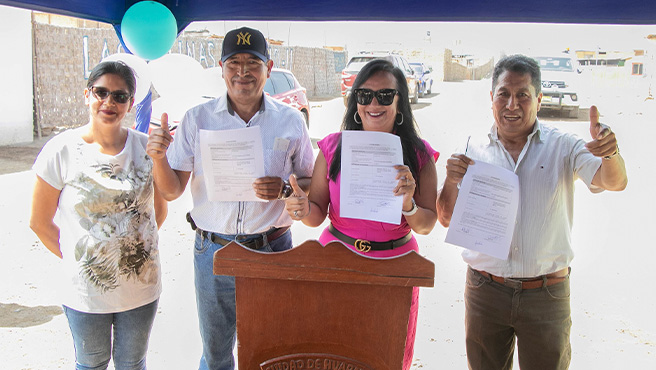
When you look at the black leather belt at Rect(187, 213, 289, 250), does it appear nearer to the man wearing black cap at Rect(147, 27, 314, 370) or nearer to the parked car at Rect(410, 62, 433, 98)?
the man wearing black cap at Rect(147, 27, 314, 370)

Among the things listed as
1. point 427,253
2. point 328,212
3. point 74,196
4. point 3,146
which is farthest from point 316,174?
point 3,146

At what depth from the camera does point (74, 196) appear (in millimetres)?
2133

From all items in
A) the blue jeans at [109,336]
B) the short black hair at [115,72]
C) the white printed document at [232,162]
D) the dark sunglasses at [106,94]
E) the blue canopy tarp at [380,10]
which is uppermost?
the blue canopy tarp at [380,10]

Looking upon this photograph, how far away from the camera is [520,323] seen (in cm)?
214

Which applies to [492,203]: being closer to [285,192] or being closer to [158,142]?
[285,192]

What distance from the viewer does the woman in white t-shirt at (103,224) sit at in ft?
7.02

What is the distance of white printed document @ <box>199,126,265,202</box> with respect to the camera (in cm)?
211

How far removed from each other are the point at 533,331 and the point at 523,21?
1.68 meters

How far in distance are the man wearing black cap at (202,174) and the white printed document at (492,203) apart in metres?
0.78

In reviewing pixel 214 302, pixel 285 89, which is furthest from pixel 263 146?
pixel 285 89

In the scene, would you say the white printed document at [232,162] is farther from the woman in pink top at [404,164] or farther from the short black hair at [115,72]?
the short black hair at [115,72]

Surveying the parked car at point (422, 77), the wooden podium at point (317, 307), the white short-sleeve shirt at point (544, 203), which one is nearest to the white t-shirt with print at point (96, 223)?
the wooden podium at point (317, 307)

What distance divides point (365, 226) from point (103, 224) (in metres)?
1.07

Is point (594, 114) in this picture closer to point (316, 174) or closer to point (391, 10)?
point (316, 174)
